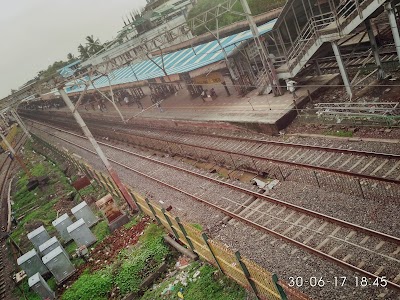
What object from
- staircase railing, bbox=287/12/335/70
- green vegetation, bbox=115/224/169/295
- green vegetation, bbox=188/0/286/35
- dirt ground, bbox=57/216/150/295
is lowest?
dirt ground, bbox=57/216/150/295

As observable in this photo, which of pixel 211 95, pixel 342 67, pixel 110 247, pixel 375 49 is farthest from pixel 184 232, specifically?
pixel 211 95

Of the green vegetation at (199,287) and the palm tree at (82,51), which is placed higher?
the palm tree at (82,51)

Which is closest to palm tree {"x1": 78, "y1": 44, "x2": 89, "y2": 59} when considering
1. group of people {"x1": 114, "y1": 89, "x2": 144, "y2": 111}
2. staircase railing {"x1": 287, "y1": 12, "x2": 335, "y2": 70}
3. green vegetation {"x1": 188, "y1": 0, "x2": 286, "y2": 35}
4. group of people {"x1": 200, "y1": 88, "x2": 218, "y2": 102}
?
group of people {"x1": 114, "y1": 89, "x2": 144, "y2": 111}

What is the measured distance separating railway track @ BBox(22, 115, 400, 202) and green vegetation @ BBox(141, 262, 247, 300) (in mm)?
5648

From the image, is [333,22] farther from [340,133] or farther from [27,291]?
[27,291]

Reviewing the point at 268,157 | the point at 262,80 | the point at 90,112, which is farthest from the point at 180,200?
the point at 90,112

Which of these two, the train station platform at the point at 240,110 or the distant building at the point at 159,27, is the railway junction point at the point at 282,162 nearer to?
the train station platform at the point at 240,110

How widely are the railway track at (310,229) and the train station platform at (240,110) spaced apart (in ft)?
16.0

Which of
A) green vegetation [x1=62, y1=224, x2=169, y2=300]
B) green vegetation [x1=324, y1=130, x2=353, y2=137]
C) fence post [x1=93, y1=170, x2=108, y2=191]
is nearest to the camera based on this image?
green vegetation [x1=62, y1=224, x2=169, y2=300]

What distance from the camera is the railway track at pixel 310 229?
9.50m

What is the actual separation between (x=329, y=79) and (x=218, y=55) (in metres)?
8.87

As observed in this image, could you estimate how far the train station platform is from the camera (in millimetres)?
20922

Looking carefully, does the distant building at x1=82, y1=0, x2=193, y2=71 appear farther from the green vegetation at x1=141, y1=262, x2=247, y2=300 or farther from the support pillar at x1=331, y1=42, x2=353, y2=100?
the green vegetation at x1=141, y1=262, x2=247, y2=300

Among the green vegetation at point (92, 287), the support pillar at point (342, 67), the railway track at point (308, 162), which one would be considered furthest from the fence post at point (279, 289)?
the support pillar at point (342, 67)
